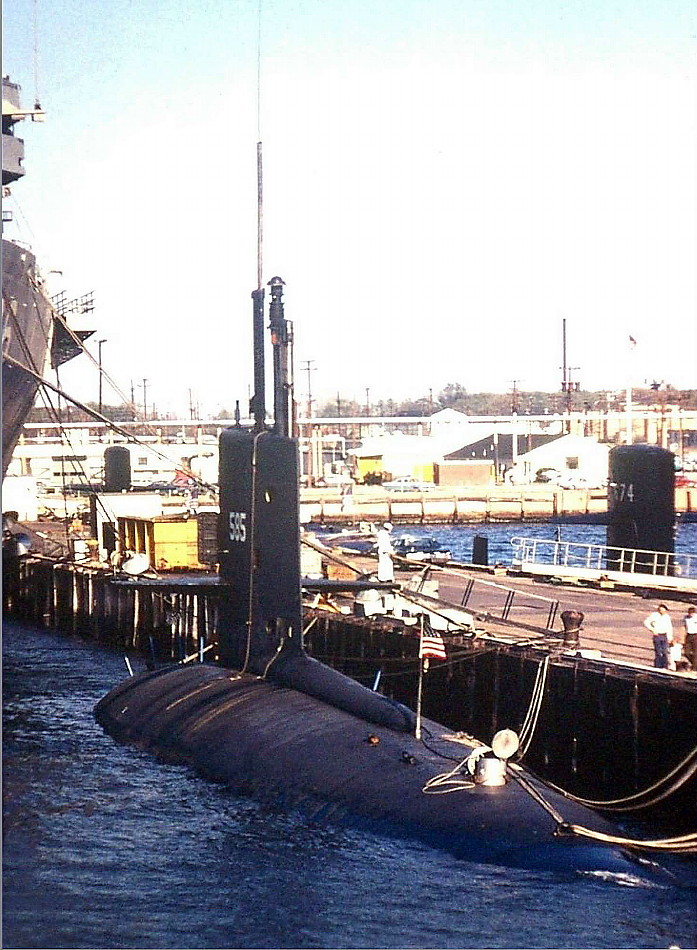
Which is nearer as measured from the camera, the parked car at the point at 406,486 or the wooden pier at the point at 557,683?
the wooden pier at the point at 557,683

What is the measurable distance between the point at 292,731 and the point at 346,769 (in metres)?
1.56

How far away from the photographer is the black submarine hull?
1269cm

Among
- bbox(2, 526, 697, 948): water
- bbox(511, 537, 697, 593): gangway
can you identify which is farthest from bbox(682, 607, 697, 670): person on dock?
bbox(2, 526, 697, 948): water

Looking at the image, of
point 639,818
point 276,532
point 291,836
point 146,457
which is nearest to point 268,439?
point 276,532

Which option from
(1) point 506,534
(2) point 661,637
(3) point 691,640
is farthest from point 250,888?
(1) point 506,534

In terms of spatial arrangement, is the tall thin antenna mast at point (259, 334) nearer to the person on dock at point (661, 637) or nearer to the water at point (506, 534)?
the person on dock at point (661, 637)

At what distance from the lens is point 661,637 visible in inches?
731

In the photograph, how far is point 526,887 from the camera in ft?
39.6

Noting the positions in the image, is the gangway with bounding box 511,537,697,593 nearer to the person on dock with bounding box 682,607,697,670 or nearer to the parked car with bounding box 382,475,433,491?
the person on dock with bounding box 682,607,697,670

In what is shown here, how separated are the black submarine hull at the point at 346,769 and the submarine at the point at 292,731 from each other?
0.06 feet

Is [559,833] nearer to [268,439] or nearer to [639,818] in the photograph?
[639,818]

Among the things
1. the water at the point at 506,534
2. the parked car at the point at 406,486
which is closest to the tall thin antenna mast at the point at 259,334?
the water at the point at 506,534

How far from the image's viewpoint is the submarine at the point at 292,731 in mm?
12961

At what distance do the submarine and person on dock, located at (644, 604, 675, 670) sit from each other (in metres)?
4.03
